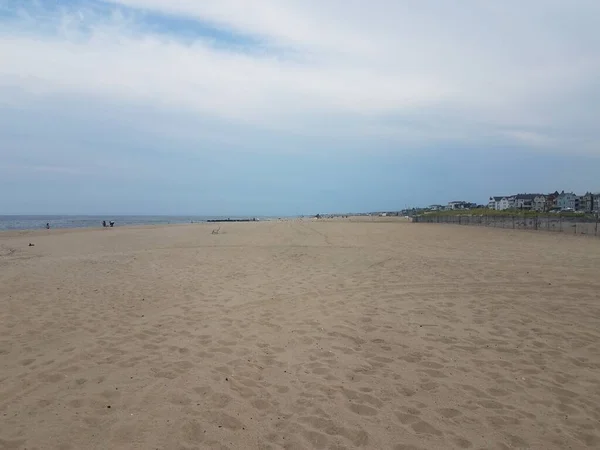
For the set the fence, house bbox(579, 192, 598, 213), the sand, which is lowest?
the sand

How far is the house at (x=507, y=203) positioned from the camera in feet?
361

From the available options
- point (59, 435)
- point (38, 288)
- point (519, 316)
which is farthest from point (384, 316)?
point (38, 288)

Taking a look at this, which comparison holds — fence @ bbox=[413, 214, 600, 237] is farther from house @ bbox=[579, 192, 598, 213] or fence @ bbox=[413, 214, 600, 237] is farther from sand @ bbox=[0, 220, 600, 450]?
house @ bbox=[579, 192, 598, 213]

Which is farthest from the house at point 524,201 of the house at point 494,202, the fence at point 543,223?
the fence at point 543,223

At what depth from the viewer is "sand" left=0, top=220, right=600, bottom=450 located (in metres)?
3.57

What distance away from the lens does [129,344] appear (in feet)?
18.7

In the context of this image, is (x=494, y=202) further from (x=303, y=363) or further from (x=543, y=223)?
(x=303, y=363)

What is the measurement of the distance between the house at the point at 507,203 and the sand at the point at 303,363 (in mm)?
113709

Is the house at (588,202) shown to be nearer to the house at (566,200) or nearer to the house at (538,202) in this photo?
the house at (566,200)

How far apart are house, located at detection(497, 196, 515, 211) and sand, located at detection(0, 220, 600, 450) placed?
373 feet

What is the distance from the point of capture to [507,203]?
11619 cm

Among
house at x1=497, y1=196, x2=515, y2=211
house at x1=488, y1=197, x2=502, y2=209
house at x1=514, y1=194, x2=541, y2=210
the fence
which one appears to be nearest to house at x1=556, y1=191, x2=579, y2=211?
house at x1=514, y1=194, x2=541, y2=210

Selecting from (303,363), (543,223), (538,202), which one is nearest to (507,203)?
(538,202)

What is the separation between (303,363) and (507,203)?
422 ft
